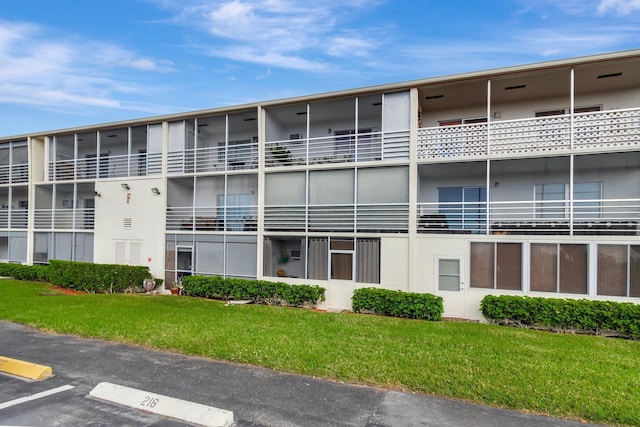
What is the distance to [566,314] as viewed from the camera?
10219 millimetres

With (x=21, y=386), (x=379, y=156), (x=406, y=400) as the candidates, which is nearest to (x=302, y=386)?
(x=406, y=400)

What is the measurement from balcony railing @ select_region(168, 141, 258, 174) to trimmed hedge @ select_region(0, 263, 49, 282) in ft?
28.4

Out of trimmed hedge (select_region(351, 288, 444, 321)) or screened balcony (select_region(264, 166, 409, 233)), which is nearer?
trimmed hedge (select_region(351, 288, 444, 321))

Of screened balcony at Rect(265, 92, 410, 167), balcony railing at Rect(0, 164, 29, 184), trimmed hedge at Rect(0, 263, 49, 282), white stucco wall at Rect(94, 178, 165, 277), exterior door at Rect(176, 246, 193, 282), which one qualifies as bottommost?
trimmed hedge at Rect(0, 263, 49, 282)

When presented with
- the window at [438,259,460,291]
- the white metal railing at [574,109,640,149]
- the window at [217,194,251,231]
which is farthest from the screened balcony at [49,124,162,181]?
the white metal railing at [574,109,640,149]

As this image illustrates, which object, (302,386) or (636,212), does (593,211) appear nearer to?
(636,212)

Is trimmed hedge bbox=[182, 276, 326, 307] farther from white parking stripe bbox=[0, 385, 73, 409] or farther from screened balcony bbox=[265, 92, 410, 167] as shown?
white parking stripe bbox=[0, 385, 73, 409]

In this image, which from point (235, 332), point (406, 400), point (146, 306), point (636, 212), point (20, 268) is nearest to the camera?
point (406, 400)

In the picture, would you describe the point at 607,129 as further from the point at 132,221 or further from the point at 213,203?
the point at 132,221

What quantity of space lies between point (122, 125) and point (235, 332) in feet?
43.0

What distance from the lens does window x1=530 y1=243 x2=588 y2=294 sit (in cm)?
1088

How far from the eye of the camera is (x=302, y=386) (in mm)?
5887

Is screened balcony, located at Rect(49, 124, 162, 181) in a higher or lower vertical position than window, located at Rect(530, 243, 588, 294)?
higher

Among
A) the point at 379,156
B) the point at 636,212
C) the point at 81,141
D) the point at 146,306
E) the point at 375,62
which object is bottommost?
the point at 146,306
